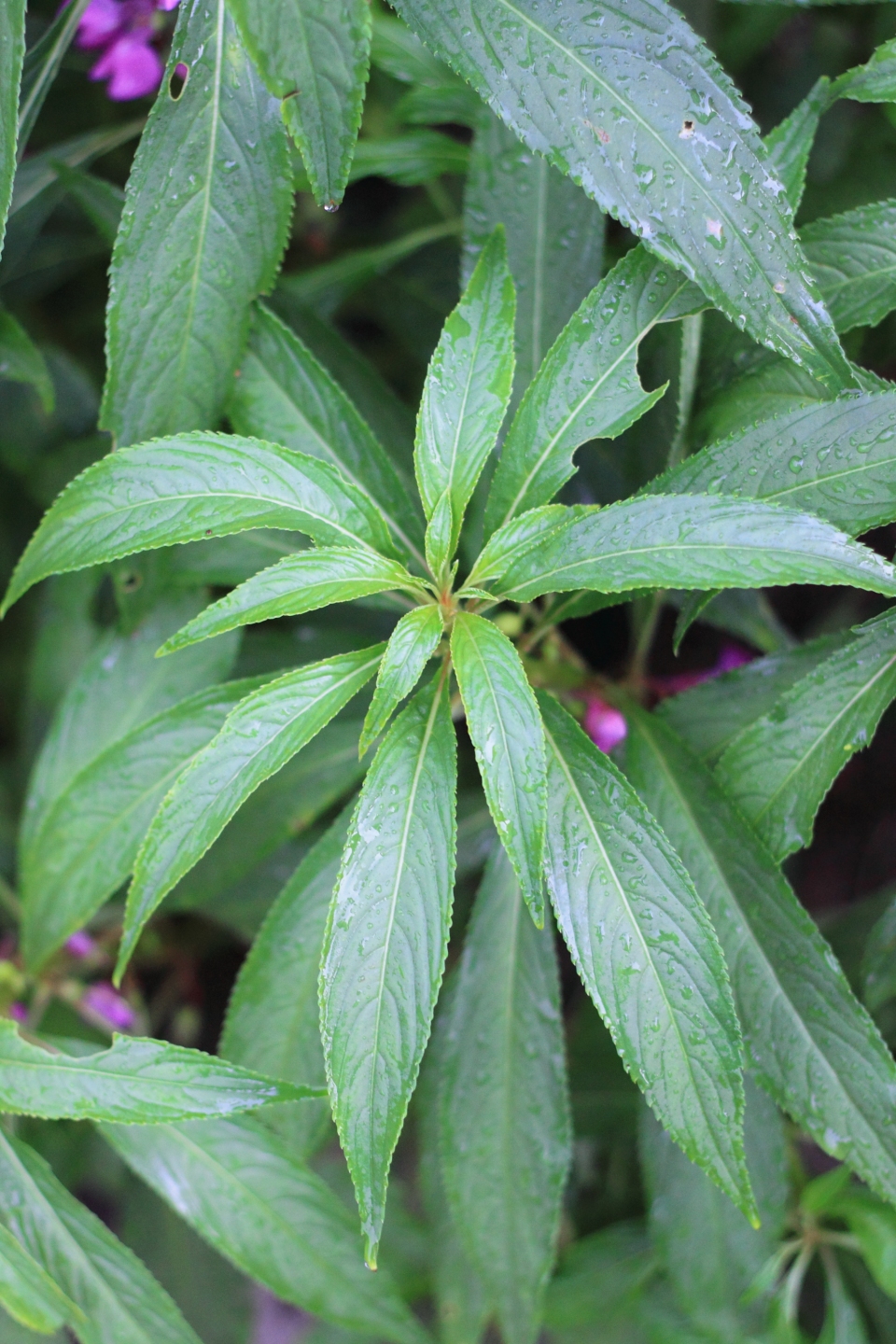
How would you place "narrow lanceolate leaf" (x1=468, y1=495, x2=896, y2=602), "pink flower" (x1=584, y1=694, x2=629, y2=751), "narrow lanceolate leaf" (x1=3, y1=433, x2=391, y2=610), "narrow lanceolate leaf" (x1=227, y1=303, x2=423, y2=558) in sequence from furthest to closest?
"pink flower" (x1=584, y1=694, x2=629, y2=751), "narrow lanceolate leaf" (x1=227, y1=303, x2=423, y2=558), "narrow lanceolate leaf" (x1=3, y1=433, x2=391, y2=610), "narrow lanceolate leaf" (x1=468, y1=495, x2=896, y2=602)

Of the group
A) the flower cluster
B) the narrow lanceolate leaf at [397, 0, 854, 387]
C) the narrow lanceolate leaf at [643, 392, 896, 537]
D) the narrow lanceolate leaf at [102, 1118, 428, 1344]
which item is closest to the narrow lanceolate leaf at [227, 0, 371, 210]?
the narrow lanceolate leaf at [397, 0, 854, 387]

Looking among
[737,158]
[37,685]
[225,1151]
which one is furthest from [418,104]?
[225,1151]

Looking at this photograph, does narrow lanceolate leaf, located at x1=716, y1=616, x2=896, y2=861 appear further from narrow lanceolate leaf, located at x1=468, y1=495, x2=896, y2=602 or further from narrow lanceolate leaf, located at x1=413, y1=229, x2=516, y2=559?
narrow lanceolate leaf, located at x1=413, y1=229, x2=516, y2=559

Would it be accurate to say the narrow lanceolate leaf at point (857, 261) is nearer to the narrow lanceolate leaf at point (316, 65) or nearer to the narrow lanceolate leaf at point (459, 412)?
the narrow lanceolate leaf at point (459, 412)

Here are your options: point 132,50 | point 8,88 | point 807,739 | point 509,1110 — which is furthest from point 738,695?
point 132,50

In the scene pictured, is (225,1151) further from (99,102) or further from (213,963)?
(99,102)

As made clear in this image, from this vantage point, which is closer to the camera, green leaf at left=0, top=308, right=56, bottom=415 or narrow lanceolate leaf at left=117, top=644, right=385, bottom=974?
narrow lanceolate leaf at left=117, top=644, right=385, bottom=974

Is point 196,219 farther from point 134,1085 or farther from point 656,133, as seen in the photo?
point 134,1085
